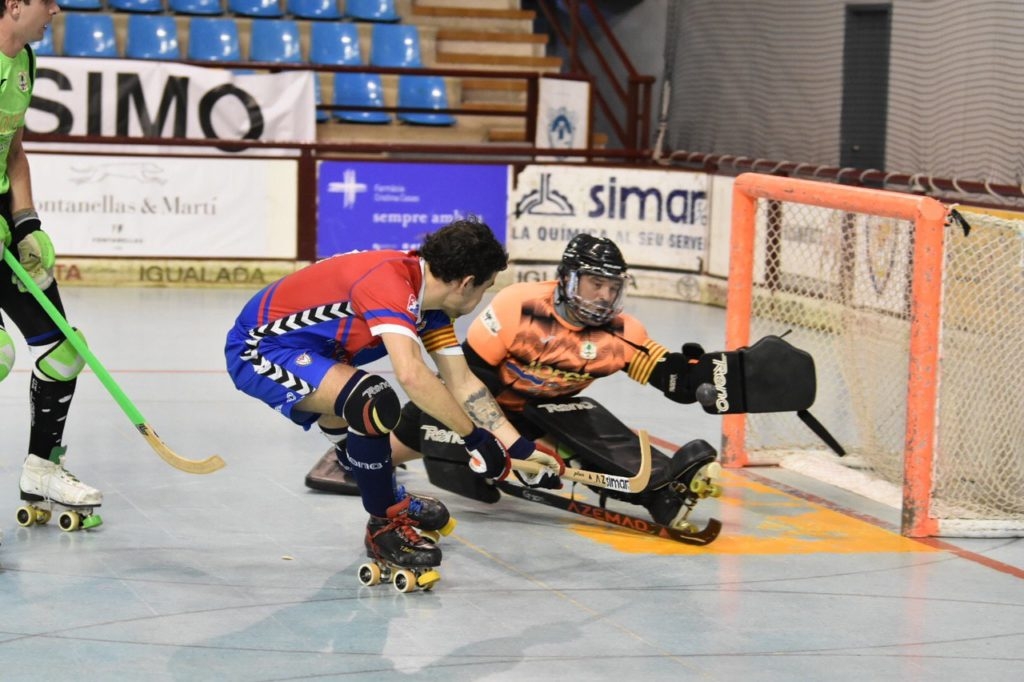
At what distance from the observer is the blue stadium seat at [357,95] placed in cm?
1321

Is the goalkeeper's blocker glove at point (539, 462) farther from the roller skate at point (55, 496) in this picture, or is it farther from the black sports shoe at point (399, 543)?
the roller skate at point (55, 496)

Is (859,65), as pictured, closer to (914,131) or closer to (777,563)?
(914,131)

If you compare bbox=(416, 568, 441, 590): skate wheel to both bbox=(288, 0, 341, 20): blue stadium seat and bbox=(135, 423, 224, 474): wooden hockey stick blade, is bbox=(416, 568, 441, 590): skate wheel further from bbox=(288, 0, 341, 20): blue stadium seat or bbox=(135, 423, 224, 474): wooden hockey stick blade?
bbox=(288, 0, 341, 20): blue stadium seat

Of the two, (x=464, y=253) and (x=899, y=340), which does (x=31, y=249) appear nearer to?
(x=464, y=253)

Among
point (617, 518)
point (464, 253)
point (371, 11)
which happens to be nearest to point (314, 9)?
point (371, 11)

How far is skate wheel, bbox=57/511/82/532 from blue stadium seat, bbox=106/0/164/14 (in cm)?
958

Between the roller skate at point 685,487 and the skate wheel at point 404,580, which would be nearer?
the skate wheel at point 404,580

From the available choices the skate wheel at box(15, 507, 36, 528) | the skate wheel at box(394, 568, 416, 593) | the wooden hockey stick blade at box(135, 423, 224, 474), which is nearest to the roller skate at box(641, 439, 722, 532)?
the skate wheel at box(394, 568, 416, 593)

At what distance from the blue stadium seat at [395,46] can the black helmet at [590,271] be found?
29.3ft

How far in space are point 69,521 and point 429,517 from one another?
1.22 meters

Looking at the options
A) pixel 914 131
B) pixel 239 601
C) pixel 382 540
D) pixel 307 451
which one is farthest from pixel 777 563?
pixel 914 131

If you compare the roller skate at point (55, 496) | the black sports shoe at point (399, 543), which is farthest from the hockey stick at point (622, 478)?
the roller skate at point (55, 496)

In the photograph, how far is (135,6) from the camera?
13.7 metres

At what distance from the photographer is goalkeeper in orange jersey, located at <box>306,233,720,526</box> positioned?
5180mm
